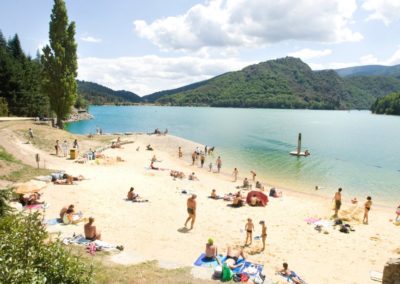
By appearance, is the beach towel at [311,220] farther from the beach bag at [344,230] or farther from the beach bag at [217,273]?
the beach bag at [217,273]

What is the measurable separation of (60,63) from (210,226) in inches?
1275

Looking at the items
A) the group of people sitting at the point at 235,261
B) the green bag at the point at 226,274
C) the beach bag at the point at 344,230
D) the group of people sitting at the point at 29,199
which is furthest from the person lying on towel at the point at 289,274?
the group of people sitting at the point at 29,199

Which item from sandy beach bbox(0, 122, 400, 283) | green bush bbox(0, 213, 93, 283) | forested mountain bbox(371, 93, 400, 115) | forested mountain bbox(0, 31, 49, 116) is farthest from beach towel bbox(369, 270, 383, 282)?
forested mountain bbox(371, 93, 400, 115)

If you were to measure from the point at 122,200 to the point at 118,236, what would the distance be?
551 centimetres

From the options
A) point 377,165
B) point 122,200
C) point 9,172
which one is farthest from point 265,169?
point 9,172

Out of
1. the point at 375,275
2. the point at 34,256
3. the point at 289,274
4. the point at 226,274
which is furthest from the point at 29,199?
the point at 375,275

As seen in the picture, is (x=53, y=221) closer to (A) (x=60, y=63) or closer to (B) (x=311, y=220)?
(B) (x=311, y=220)

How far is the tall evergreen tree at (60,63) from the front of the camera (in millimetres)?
40000

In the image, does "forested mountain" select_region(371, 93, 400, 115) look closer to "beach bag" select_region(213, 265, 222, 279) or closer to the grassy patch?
"beach bag" select_region(213, 265, 222, 279)

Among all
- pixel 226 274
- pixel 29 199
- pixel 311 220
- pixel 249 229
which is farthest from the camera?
pixel 311 220

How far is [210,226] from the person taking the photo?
16359 mm

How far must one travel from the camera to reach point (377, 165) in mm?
43938

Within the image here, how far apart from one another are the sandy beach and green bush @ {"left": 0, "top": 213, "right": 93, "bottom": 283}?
459 cm

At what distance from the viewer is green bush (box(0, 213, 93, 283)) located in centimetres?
570
